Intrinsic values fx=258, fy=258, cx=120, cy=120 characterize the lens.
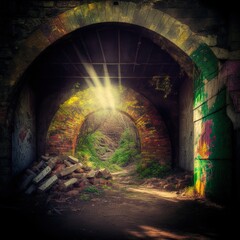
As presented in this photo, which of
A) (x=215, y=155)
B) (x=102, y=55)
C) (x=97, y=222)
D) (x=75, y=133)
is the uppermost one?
(x=102, y=55)

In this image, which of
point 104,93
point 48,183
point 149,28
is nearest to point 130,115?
point 104,93

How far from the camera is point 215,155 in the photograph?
499cm

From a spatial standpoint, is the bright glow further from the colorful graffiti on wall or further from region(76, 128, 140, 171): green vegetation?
the colorful graffiti on wall

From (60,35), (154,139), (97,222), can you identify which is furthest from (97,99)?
(97,222)

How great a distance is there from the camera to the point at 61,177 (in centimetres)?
707

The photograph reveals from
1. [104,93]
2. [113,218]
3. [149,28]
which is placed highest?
[149,28]

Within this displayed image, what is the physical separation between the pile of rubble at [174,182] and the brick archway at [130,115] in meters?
1.17

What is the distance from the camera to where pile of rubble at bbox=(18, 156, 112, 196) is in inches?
250

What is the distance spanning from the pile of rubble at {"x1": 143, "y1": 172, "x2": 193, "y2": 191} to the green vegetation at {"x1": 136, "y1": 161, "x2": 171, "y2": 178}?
0.55 metres

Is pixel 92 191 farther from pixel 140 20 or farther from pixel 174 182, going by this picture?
pixel 140 20

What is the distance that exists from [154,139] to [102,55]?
4.06 metres

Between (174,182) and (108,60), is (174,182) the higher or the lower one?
the lower one

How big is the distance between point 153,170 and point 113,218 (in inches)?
212

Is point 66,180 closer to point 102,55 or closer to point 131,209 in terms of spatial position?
point 131,209
